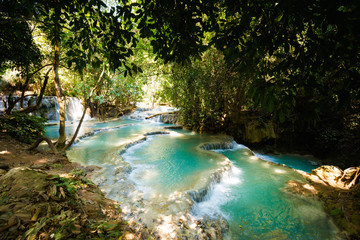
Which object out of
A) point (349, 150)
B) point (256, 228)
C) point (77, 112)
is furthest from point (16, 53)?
point (77, 112)

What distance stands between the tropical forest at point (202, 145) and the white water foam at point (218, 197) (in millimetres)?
42

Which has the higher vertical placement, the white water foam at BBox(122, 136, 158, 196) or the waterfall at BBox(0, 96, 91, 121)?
the waterfall at BBox(0, 96, 91, 121)

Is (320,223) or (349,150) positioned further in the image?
(349,150)

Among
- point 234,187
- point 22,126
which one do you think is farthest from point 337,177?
point 22,126

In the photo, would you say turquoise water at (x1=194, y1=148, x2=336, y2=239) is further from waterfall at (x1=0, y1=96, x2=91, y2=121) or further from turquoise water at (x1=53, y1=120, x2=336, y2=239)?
waterfall at (x1=0, y1=96, x2=91, y2=121)

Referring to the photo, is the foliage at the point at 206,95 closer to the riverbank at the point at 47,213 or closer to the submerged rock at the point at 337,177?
the submerged rock at the point at 337,177

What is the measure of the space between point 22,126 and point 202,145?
849 cm

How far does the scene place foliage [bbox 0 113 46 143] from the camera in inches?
265

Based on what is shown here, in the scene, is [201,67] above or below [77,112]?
above

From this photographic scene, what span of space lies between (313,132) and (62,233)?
14.2 metres

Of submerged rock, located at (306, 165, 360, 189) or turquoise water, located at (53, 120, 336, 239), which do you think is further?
submerged rock, located at (306, 165, 360, 189)

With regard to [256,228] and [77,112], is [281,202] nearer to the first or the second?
[256,228]

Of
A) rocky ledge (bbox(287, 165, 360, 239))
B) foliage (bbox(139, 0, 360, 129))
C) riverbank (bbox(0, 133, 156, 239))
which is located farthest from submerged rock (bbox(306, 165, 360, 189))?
riverbank (bbox(0, 133, 156, 239))

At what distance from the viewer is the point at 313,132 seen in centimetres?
1126
